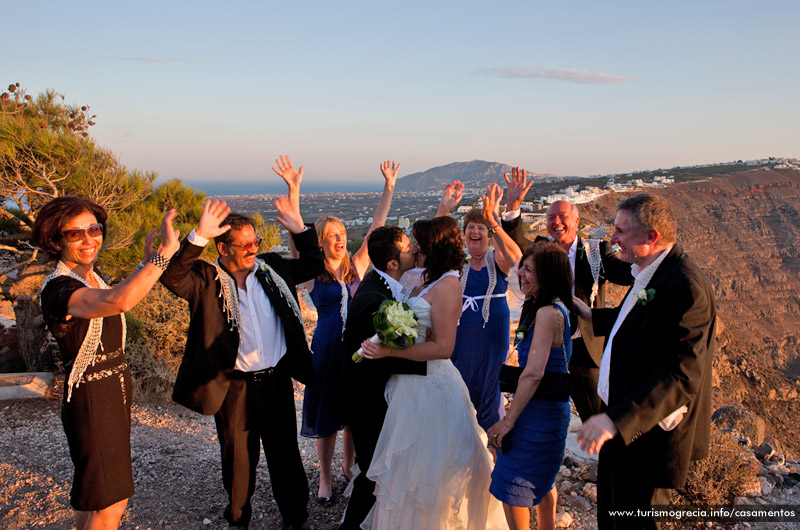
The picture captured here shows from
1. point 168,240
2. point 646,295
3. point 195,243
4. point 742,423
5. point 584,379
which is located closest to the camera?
point 646,295

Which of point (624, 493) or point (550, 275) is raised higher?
point (550, 275)

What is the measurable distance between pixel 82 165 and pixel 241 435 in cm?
508

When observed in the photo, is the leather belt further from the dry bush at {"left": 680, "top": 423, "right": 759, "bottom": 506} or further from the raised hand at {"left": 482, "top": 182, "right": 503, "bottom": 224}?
the dry bush at {"left": 680, "top": 423, "right": 759, "bottom": 506}

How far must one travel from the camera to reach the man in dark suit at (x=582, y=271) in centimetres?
354

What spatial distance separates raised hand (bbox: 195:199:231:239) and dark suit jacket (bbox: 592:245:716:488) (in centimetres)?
207

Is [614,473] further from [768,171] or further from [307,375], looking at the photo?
[768,171]

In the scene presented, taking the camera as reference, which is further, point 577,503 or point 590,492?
point 590,492

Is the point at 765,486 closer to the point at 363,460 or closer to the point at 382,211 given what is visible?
the point at 363,460

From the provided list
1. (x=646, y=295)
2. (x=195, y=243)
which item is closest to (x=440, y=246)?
(x=646, y=295)

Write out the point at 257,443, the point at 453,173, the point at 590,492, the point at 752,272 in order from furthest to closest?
the point at 453,173
the point at 752,272
the point at 590,492
the point at 257,443

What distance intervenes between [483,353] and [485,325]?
214mm

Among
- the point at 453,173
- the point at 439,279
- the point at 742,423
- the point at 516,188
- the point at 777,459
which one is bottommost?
the point at 742,423

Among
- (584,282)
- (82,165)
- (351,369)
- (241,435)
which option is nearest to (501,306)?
(584,282)

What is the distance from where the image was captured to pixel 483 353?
12.6 ft
